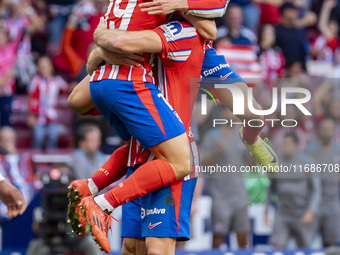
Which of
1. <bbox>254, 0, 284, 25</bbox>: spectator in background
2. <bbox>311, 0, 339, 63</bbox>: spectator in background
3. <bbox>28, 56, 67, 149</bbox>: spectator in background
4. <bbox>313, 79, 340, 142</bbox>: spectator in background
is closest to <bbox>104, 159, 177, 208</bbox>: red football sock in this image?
<bbox>313, 79, 340, 142</bbox>: spectator in background

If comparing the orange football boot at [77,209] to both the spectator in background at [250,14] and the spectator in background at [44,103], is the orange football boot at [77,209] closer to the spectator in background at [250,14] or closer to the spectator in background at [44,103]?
the spectator in background at [44,103]

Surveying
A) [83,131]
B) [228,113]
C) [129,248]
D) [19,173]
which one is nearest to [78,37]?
[83,131]

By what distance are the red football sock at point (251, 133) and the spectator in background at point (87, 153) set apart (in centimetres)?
315

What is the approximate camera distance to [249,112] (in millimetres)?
4875

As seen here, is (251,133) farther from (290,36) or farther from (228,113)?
(290,36)

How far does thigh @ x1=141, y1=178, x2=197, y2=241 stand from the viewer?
4.62 m

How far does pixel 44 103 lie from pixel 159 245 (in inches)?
241

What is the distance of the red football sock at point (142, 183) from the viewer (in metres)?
4.45

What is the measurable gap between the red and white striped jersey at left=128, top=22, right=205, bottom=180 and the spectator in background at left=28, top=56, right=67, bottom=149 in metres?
5.51

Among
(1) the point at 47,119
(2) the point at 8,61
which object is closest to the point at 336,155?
(1) the point at 47,119

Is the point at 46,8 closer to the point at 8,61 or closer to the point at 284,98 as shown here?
the point at 8,61

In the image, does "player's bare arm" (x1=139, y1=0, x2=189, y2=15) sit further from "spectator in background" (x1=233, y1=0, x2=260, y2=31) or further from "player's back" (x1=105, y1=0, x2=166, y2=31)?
"spectator in background" (x1=233, y1=0, x2=260, y2=31)

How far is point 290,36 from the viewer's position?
439 inches

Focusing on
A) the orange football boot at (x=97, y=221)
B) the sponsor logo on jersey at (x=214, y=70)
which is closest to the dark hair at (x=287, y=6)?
the sponsor logo on jersey at (x=214, y=70)
